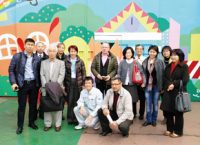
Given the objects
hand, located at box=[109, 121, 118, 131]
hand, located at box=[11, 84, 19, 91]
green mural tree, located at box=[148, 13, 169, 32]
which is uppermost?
green mural tree, located at box=[148, 13, 169, 32]

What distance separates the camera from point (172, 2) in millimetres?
7664

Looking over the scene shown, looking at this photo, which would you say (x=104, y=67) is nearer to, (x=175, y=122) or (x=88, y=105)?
→ (x=88, y=105)

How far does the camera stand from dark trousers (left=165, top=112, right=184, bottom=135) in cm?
520

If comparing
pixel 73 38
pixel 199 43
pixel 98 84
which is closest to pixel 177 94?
pixel 98 84

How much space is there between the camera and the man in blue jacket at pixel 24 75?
5367 mm

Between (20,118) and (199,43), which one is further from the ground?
(199,43)

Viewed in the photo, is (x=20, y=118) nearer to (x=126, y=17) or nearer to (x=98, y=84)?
(x=98, y=84)

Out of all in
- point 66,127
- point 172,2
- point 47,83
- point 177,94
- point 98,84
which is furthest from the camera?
point 172,2

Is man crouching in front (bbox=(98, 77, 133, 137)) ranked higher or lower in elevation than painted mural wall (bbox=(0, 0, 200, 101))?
lower

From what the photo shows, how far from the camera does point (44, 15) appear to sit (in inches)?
310

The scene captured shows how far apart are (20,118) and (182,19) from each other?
14.7 ft

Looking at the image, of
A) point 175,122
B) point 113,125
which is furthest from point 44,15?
point 175,122

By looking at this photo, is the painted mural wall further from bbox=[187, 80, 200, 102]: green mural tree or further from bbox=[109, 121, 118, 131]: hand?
bbox=[109, 121, 118, 131]: hand

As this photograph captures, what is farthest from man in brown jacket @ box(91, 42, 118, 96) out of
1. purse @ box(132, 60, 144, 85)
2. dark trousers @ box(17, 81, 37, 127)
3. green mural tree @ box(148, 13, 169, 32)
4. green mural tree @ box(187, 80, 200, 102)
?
green mural tree @ box(187, 80, 200, 102)
